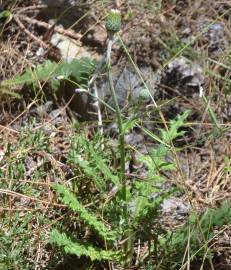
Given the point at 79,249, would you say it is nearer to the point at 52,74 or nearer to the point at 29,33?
the point at 52,74

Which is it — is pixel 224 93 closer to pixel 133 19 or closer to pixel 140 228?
pixel 133 19

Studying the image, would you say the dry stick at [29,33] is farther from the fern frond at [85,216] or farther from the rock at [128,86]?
the fern frond at [85,216]

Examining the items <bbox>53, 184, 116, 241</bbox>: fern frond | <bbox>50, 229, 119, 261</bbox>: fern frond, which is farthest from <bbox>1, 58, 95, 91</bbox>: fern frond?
<bbox>50, 229, 119, 261</bbox>: fern frond

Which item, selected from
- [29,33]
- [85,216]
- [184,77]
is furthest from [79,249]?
[29,33]

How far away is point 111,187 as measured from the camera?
9.82ft

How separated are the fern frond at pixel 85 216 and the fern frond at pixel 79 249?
0.07 meters

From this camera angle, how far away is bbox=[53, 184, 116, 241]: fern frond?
102 inches

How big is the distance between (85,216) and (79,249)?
144mm

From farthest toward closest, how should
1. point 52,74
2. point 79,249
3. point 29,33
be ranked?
point 29,33, point 52,74, point 79,249

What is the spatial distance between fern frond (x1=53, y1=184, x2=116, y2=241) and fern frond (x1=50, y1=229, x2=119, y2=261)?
70 millimetres

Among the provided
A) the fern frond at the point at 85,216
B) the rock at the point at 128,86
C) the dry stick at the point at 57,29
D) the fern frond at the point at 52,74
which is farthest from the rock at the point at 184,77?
Answer: the fern frond at the point at 85,216

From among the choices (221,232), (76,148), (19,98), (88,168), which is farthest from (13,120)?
(221,232)

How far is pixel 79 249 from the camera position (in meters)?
2.54

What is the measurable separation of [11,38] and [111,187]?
1347 millimetres
